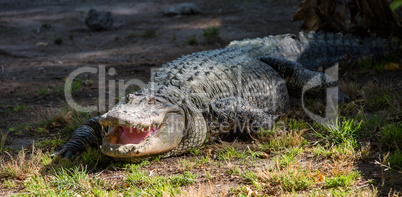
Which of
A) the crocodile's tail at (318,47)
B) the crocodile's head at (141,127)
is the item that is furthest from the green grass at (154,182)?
the crocodile's tail at (318,47)

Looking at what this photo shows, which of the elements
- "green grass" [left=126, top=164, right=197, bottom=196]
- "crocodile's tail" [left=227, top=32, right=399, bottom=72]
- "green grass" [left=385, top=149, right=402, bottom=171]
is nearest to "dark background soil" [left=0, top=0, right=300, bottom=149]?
"green grass" [left=126, top=164, right=197, bottom=196]

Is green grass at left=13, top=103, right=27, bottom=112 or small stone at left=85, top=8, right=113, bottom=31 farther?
small stone at left=85, top=8, right=113, bottom=31

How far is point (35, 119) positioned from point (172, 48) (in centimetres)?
360

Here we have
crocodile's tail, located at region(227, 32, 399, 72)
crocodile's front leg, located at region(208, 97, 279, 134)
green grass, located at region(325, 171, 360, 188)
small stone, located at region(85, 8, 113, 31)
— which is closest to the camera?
green grass, located at region(325, 171, 360, 188)

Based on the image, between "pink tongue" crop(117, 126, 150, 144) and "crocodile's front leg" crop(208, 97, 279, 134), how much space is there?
837 mm

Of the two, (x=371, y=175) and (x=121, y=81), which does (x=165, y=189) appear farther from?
(x=121, y=81)

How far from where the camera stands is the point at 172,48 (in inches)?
298

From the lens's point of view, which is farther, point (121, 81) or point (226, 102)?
point (121, 81)

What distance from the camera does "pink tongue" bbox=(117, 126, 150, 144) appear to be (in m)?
3.29

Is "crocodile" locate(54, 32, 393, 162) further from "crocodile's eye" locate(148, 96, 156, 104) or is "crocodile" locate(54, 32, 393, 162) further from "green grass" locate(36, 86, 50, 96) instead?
"green grass" locate(36, 86, 50, 96)

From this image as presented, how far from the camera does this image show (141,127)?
313 centimetres

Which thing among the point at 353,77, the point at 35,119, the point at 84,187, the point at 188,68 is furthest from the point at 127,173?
the point at 353,77

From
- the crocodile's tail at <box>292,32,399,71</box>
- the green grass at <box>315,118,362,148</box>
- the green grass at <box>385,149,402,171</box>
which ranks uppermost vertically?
the crocodile's tail at <box>292,32,399,71</box>

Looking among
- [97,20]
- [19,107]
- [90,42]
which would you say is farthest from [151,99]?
[97,20]
